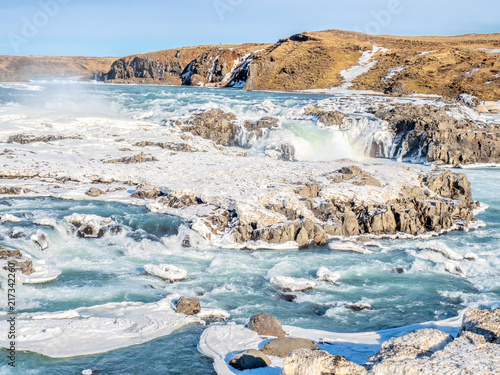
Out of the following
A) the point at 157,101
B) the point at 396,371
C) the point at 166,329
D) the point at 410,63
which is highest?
the point at 410,63

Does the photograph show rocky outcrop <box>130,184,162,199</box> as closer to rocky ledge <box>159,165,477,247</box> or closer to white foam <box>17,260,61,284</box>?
rocky ledge <box>159,165,477,247</box>

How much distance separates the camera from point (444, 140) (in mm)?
34688

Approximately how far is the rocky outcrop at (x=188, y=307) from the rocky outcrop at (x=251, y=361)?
278 cm

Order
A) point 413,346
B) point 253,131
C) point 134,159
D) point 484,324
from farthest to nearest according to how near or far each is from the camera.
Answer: point 253,131
point 134,159
point 484,324
point 413,346

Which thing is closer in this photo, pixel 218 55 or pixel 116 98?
pixel 116 98

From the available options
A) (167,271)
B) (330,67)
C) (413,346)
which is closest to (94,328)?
(167,271)

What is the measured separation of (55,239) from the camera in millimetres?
17078

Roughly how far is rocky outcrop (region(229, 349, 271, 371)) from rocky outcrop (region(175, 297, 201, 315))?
278 centimetres

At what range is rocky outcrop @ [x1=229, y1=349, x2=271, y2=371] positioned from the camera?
9602 mm

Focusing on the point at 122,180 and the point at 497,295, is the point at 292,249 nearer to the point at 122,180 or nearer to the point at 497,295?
the point at 497,295

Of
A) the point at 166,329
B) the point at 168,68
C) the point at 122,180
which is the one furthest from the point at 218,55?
the point at 166,329

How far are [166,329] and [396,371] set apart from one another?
19.6 ft

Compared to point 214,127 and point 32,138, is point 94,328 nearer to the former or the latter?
point 32,138

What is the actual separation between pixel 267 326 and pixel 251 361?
5.29ft
